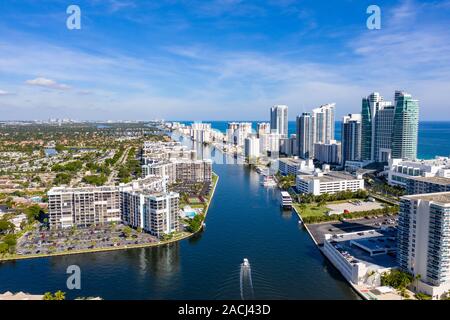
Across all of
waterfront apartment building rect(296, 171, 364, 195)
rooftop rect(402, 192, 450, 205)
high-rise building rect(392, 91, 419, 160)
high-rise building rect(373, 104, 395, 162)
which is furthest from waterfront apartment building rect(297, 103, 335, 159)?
rooftop rect(402, 192, 450, 205)

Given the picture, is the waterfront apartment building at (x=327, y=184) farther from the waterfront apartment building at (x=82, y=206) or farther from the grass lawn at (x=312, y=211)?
the waterfront apartment building at (x=82, y=206)

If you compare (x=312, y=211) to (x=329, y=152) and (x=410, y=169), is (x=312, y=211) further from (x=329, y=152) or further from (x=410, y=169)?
(x=329, y=152)

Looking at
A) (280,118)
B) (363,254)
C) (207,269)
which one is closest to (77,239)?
(207,269)

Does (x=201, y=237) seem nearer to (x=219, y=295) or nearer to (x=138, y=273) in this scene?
(x=138, y=273)

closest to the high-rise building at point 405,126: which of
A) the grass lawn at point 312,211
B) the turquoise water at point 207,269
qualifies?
the grass lawn at point 312,211

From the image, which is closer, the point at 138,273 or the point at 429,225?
the point at 429,225
